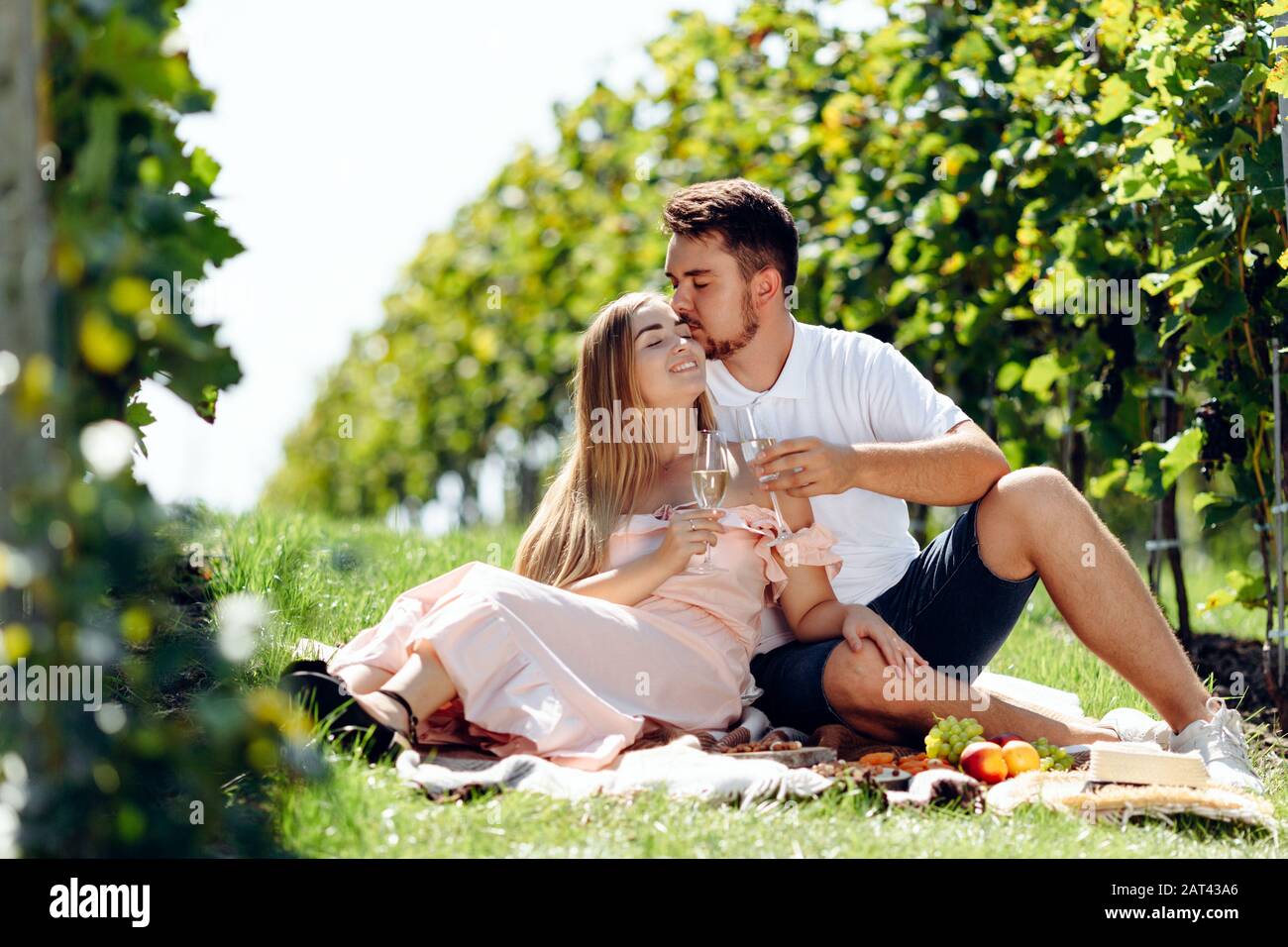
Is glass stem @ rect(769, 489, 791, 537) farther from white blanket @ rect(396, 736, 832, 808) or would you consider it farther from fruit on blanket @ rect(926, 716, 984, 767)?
white blanket @ rect(396, 736, 832, 808)

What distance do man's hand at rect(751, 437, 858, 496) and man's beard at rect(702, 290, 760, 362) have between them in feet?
2.20

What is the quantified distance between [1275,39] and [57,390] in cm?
359

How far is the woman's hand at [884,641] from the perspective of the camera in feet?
12.0

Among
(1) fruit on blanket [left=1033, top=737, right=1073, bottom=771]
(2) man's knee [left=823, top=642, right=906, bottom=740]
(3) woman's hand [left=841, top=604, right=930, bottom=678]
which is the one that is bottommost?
(1) fruit on blanket [left=1033, top=737, right=1073, bottom=771]

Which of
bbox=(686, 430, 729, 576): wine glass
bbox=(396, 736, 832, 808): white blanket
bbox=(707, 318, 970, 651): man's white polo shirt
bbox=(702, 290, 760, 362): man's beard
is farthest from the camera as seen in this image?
bbox=(702, 290, 760, 362): man's beard

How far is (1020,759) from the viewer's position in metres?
3.53

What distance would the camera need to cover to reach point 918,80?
614 centimetres

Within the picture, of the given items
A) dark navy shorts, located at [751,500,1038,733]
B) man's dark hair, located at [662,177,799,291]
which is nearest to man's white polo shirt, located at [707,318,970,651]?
dark navy shorts, located at [751,500,1038,733]

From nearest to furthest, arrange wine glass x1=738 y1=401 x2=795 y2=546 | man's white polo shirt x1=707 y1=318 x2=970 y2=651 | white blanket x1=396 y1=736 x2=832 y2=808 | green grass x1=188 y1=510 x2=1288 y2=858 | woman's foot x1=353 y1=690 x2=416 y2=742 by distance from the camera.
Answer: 1. green grass x1=188 y1=510 x2=1288 y2=858
2. white blanket x1=396 y1=736 x2=832 y2=808
3. woman's foot x1=353 y1=690 x2=416 y2=742
4. wine glass x1=738 y1=401 x2=795 y2=546
5. man's white polo shirt x1=707 y1=318 x2=970 y2=651

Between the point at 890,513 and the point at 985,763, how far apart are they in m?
0.95

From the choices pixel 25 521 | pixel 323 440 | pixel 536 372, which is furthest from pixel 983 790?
pixel 323 440

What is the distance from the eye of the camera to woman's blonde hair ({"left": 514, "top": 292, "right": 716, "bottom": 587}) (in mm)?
3871

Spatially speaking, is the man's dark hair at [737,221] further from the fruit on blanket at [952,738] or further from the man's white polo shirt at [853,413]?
the fruit on blanket at [952,738]
